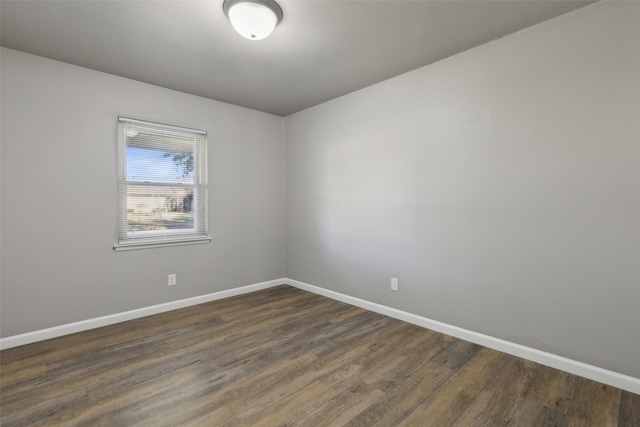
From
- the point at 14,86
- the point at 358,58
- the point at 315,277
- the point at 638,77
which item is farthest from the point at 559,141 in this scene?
the point at 14,86

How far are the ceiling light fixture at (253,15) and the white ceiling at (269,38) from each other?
66 millimetres

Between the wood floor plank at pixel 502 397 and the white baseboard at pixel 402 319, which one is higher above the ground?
the white baseboard at pixel 402 319

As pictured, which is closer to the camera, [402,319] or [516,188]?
[516,188]

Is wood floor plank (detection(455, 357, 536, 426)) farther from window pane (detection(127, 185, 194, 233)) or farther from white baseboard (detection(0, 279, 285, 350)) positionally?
window pane (detection(127, 185, 194, 233))

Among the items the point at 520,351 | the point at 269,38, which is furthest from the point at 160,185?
the point at 520,351

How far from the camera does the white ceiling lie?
199cm

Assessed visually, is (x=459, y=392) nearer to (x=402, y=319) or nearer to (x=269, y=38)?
(x=402, y=319)

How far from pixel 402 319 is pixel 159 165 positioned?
3028 millimetres

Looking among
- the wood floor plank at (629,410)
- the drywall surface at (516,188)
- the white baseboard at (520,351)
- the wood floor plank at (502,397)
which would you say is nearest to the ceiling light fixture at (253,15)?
the drywall surface at (516,188)

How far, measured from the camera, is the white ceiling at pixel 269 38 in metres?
1.99

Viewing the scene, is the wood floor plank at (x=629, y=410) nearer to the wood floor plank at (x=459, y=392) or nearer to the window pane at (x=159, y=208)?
the wood floor plank at (x=459, y=392)

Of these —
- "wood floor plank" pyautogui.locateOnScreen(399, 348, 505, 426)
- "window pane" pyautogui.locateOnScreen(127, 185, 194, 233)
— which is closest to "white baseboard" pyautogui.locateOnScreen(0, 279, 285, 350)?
"window pane" pyautogui.locateOnScreen(127, 185, 194, 233)

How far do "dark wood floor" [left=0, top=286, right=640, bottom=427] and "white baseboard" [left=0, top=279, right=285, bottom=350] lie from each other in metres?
0.10

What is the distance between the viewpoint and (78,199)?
2.80m
